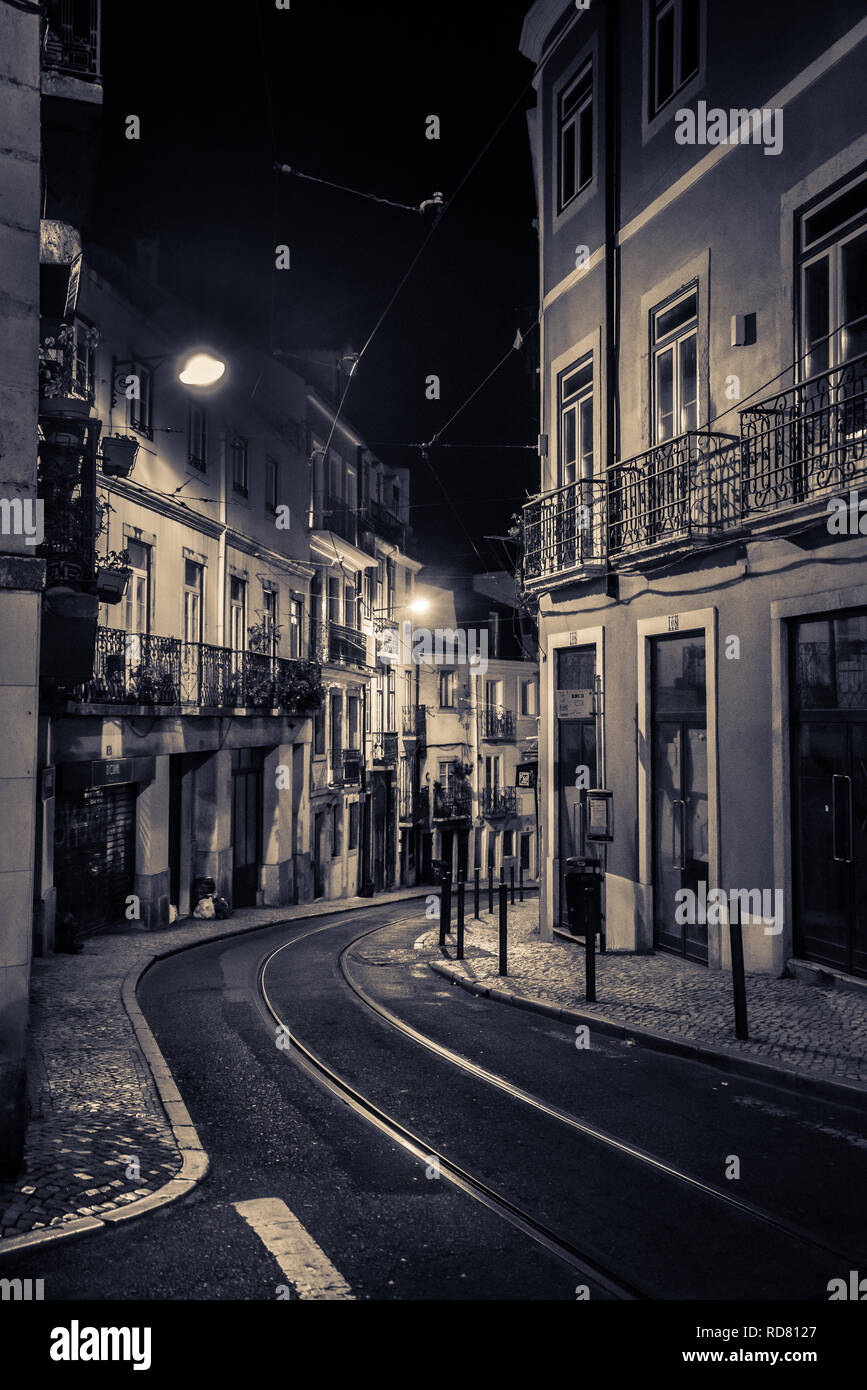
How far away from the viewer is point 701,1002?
34.3ft

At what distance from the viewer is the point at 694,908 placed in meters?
13.0

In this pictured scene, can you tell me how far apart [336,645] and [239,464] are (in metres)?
8.80

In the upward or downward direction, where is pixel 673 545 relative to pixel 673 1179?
upward

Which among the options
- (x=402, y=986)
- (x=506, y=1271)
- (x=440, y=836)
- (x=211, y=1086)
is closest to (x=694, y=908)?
(x=402, y=986)

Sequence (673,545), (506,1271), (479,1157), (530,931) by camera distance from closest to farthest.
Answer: (506,1271) < (479,1157) < (673,545) < (530,931)

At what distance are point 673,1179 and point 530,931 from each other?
12.1 m

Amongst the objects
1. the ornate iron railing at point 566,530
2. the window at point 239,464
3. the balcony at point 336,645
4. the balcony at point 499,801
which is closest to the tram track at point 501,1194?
the ornate iron railing at point 566,530

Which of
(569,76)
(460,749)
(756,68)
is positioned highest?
(569,76)

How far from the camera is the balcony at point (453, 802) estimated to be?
143 feet

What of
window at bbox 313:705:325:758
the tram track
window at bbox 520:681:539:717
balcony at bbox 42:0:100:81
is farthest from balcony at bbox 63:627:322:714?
window at bbox 520:681:539:717

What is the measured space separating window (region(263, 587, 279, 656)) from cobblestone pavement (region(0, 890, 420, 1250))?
13753mm

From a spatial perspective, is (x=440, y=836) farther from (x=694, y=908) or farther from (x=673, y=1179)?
(x=673, y=1179)

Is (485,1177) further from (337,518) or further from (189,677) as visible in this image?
(337,518)

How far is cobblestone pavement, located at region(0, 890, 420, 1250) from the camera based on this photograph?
5836 millimetres
